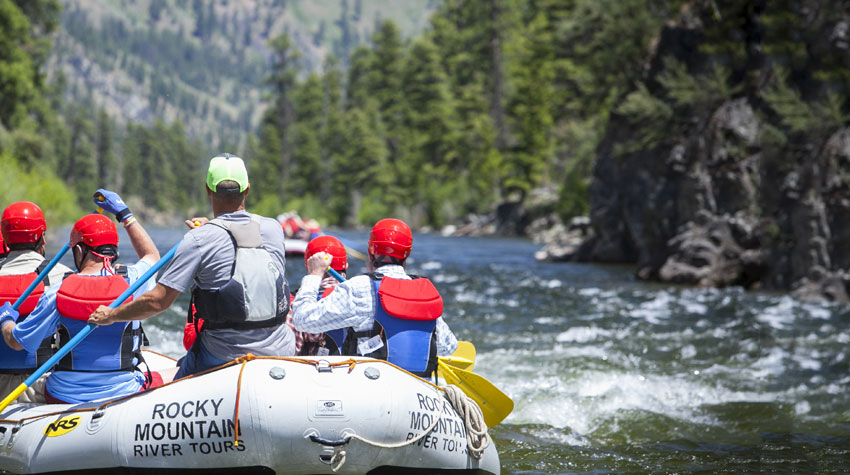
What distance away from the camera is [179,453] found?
4289 mm

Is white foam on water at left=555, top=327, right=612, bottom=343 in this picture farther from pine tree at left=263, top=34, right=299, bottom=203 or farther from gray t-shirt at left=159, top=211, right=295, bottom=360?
pine tree at left=263, top=34, right=299, bottom=203

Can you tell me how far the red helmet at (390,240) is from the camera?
16.2ft

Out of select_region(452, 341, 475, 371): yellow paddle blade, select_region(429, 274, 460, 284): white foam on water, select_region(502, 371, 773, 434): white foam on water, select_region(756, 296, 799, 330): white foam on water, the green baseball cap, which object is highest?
the green baseball cap

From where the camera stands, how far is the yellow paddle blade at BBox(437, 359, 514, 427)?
5309mm

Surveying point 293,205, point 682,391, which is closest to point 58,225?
point 682,391

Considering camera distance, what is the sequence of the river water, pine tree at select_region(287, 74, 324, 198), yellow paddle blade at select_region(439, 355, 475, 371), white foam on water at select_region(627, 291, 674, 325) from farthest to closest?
pine tree at select_region(287, 74, 324, 198), white foam on water at select_region(627, 291, 674, 325), the river water, yellow paddle blade at select_region(439, 355, 475, 371)

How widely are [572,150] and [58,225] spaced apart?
922 inches

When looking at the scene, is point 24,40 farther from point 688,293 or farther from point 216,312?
point 216,312

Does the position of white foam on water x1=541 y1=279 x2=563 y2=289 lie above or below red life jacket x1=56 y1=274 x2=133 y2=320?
below

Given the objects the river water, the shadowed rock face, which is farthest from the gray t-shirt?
the shadowed rock face

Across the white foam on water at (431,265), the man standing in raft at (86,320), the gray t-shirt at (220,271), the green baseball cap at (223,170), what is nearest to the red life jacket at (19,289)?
the man standing in raft at (86,320)

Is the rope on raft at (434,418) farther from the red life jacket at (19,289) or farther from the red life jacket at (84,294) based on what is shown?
the red life jacket at (19,289)

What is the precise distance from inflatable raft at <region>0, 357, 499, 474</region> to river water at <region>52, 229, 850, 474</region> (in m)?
1.53

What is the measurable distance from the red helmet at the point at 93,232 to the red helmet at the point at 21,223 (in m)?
0.89
